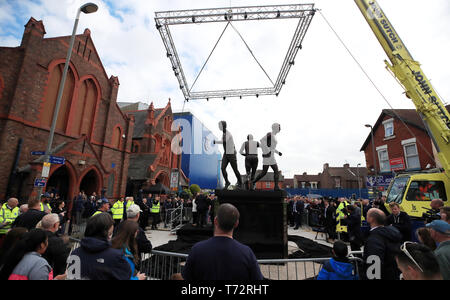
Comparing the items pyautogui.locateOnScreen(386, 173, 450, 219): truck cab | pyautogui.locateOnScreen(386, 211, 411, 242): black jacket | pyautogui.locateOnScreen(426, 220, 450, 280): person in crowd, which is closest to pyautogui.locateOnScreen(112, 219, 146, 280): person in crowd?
pyautogui.locateOnScreen(426, 220, 450, 280): person in crowd

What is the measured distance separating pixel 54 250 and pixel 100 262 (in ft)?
5.47

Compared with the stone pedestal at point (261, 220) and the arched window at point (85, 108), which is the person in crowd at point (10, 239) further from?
the arched window at point (85, 108)

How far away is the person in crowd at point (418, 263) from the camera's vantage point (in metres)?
1.75

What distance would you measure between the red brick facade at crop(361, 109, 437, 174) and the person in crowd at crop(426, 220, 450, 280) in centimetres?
1516

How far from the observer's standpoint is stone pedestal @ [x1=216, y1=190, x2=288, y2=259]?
575cm

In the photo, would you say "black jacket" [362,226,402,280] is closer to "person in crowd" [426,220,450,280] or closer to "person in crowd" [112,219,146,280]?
"person in crowd" [426,220,450,280]

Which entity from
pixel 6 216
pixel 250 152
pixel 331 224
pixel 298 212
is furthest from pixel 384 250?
pixel 298 212

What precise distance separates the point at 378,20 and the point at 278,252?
10.7m

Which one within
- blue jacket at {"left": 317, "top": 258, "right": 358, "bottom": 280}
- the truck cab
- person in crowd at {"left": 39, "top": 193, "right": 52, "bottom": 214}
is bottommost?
blue jacket at {"left": 317, "top": 258, "right": 358, "bottom": 280}

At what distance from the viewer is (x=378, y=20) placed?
877 cm

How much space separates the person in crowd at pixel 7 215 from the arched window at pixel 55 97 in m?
9.94

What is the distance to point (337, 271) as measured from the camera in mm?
2373
